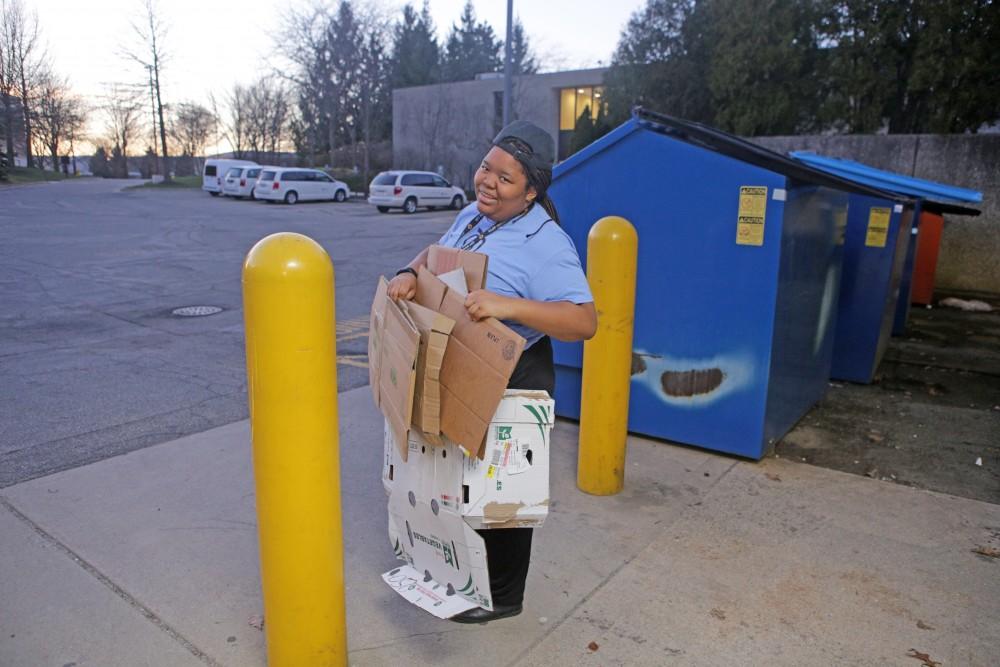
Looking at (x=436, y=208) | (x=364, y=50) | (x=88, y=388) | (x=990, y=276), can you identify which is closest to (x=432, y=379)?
(x=88, y=388)

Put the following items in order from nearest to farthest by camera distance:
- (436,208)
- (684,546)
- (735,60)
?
(684,546), (735,60), (436,208)

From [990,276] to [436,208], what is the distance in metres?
20.4

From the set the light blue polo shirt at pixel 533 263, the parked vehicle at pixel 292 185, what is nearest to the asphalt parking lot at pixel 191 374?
the light blue polo shirt at pixel 533 263

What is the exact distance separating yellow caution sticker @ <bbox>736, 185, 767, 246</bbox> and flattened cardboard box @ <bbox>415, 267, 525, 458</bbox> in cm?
247

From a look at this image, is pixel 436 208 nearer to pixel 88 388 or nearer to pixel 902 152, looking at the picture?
pixel 902 152

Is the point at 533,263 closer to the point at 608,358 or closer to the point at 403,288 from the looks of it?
the point at 403,288

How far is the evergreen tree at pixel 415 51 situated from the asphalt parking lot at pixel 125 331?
43600 millimetres

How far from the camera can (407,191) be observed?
26891 millimetres

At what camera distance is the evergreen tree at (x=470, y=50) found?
62812 millimetres

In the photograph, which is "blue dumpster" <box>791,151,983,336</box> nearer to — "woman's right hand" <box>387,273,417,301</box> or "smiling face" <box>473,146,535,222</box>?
"smiling face" <box>473,146,535,222</box>

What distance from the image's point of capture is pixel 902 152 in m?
12.3

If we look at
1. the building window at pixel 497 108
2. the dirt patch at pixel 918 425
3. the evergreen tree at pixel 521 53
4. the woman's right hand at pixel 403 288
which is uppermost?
the evergreen tree at pixel 521 53

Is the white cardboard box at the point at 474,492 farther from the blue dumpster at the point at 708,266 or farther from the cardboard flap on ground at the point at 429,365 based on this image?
the blue dumpster at the point at 708,266

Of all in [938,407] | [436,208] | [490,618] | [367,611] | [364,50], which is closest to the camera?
[490,618]
